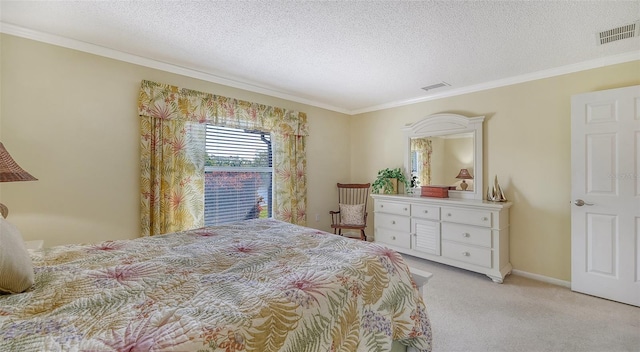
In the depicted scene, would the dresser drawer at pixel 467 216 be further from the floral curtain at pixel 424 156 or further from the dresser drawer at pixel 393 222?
the floral curtain at pixel 424 156

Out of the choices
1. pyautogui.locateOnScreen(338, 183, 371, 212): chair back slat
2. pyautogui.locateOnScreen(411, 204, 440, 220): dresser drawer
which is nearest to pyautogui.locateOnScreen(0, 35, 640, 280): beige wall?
pyautogui.locateOnScreen(411, 204, 440, 220): dresser drawer

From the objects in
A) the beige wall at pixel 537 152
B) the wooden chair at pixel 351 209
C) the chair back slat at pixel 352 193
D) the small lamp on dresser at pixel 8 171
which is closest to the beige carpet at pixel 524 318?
the beige wall at pixel 537 152

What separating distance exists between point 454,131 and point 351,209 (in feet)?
6.27

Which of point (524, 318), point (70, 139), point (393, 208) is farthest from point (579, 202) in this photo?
point (70, 139)

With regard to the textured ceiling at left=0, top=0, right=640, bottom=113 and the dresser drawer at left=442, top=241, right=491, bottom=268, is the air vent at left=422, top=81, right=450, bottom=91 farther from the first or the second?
the dresser drawer at left=442, top=241, right=491, bottom=268

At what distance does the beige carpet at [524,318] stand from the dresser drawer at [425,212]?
828 mm

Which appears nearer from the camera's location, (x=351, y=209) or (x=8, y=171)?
(x=8, y=171)

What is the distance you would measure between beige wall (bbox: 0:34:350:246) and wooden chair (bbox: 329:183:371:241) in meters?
2.79

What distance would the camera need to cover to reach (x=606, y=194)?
2479mm

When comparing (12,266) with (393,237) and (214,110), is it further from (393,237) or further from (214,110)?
(393,237)

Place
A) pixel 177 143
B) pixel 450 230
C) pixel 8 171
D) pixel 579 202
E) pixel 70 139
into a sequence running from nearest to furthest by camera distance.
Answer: pixel 8 171
pixel 70 139
pixel 579 202
pixel 177 143
pixel 450 230

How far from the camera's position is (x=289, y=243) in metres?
1.69

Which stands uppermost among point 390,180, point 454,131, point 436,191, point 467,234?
point 454,131

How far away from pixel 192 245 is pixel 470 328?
2206mm
